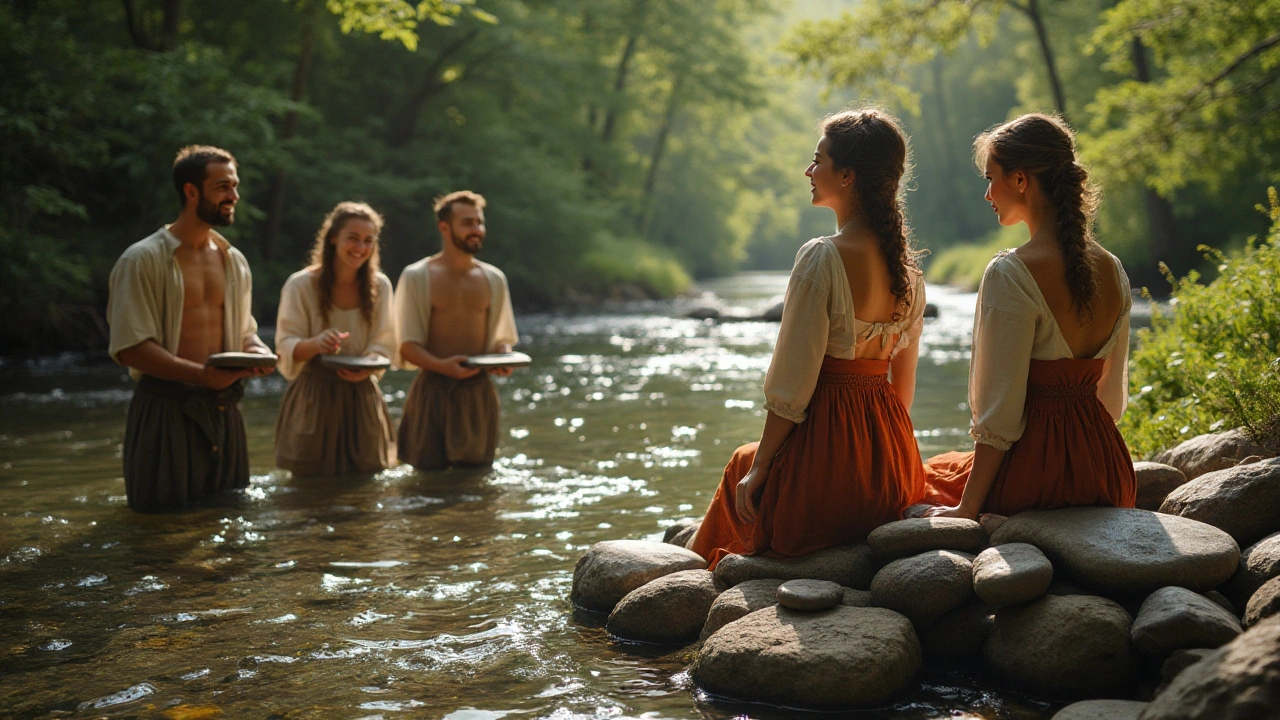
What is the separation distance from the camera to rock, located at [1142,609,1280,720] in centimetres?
232

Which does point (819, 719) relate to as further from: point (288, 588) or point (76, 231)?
point (76, 231)

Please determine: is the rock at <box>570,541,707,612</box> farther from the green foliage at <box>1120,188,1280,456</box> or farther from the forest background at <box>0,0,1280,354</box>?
the green foliage at <box>1120,188,1280,456</box>

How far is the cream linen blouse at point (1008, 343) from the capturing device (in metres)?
3.80

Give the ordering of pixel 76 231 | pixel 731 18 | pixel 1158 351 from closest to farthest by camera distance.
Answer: pixel 1158 351, pixel 76 231, pixel 731 18

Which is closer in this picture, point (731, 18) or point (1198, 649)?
point (1198, 649)

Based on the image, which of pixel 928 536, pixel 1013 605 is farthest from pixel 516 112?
pixel 1013 605

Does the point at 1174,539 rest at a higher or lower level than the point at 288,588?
higher

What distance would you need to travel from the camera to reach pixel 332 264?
736 centimetres

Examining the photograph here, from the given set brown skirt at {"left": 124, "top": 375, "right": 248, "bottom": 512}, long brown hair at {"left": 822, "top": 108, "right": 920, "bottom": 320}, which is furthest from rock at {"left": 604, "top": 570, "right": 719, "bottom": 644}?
brown skirt at {"left": 124, "top": 375, "right": 248, "bottom": 512}

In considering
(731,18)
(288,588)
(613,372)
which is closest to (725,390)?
(613,372)

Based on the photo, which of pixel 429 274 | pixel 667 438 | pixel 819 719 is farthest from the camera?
pixel 667 438

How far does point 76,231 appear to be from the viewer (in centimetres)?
1628

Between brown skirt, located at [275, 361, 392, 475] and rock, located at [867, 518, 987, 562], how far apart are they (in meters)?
4.31

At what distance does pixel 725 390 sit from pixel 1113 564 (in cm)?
893
